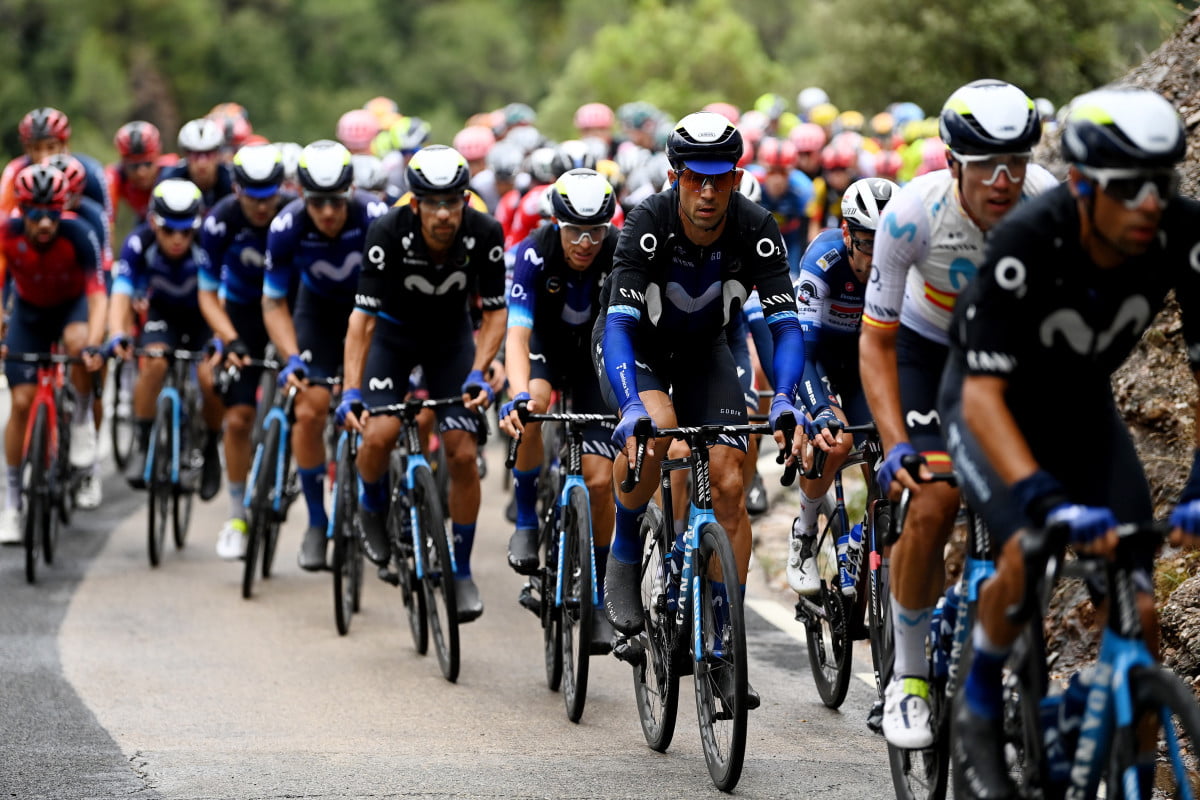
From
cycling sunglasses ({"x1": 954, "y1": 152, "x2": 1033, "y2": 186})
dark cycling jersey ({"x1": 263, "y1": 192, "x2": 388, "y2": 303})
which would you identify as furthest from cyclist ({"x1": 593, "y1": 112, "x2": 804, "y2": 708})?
dark cycling jersey ({"x1": 263, "y1": 192, "x2": 388, "y2": 303})

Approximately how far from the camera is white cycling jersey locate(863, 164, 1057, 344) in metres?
5.38

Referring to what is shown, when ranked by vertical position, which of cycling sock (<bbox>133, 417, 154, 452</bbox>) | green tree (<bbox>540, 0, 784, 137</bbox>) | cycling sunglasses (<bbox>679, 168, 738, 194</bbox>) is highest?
green tree (<bbox>540, 0, 784, 137</bbox>)

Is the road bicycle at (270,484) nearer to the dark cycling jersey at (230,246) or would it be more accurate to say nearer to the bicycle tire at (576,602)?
the dark cycling jersey at (230,246)

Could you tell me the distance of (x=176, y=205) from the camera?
1186 centimetres

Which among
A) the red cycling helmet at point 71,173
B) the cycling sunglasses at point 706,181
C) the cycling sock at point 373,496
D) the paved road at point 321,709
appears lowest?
the paved road at point 321,709

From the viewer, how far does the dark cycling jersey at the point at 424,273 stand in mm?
8633

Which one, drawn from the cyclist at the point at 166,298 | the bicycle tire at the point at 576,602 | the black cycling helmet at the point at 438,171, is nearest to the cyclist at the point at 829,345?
the bicycle tire at the point at 576,602

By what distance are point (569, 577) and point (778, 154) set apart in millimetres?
8730

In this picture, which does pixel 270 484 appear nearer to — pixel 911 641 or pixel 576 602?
pixel 576 602

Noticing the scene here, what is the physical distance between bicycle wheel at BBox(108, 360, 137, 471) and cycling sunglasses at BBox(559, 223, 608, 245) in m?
7.14

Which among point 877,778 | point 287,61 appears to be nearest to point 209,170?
point 877,778

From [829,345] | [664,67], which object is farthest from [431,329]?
[664,67]

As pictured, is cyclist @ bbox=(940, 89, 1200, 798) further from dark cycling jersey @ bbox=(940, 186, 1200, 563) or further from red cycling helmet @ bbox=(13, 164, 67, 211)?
red cycling helmet @ bbox=(13, 164, 67, 211)

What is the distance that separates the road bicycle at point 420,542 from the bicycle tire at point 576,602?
23.4 inches
